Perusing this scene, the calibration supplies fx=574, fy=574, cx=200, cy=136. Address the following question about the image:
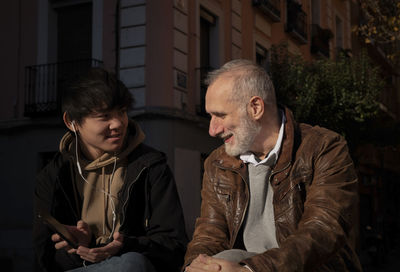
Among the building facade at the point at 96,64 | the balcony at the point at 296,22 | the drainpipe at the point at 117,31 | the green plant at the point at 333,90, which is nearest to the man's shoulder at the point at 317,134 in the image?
the building facade at the point at 96,64

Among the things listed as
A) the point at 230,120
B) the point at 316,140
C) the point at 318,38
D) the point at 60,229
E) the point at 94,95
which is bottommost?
the point at 60,229

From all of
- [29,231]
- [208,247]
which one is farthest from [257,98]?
[29,231]

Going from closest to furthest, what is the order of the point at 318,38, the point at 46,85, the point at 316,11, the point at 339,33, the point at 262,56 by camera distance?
the point at 46,85
the point at 262,56
the point at 318,38
the point at 316,11
the point at 339,33

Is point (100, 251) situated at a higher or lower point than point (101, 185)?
lower

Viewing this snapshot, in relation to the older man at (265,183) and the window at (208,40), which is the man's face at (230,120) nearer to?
the older man at (265,183)

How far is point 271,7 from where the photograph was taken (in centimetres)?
1597

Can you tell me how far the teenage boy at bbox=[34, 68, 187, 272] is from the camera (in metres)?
3.11

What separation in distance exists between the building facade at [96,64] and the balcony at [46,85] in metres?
0.02

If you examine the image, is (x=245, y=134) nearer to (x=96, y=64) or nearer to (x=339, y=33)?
(x=96, y=64)

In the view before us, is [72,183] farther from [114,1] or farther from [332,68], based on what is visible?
[332,68]

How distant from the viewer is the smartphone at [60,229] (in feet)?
9.21

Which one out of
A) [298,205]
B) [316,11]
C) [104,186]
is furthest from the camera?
[316,11]

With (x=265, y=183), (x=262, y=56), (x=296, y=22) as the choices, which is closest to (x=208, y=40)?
(x=262, y=56)

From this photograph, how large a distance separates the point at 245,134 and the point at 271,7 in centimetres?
1370
